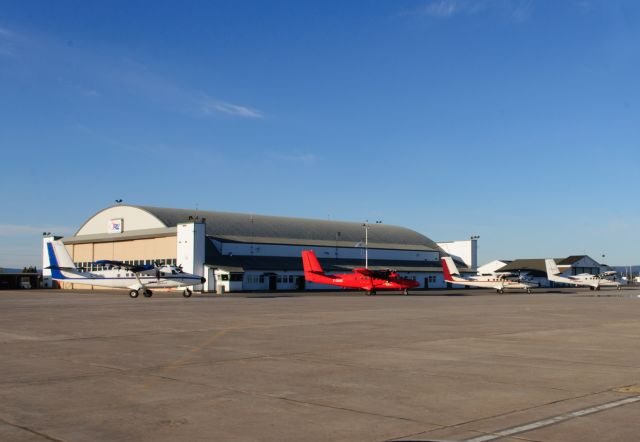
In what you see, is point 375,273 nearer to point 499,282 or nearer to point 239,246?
point 499,282

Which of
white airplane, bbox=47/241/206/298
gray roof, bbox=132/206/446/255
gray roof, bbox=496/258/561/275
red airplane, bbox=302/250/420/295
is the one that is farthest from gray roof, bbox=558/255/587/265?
white airplane, bbox=47/241/206/298

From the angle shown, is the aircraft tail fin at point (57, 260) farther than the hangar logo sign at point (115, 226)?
No

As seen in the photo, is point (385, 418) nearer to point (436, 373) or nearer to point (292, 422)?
point (292, 422)

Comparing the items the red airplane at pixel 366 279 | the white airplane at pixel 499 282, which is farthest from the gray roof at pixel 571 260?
the red airplane at pixel 366 279

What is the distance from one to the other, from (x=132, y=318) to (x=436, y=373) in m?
19.7

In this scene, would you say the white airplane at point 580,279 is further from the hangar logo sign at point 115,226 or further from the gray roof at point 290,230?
the hangar logo sign at point 115,226

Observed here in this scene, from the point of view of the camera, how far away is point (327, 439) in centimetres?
805

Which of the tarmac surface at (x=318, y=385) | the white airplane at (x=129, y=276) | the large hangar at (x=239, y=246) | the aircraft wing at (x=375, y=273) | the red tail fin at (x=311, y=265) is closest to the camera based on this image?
the tarmac surface at (x=318, y=385)

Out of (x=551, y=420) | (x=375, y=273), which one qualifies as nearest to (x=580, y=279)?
(x=375, y=273)

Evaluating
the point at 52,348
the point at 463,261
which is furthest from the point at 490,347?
the point at 463,261

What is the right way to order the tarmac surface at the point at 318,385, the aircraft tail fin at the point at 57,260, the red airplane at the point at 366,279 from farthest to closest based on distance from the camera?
the red airplane at the point at 366,279, the aircraft tail fin at the point at 57,260, the tarmac surface at the point at 318,385

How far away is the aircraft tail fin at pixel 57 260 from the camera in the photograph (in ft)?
183

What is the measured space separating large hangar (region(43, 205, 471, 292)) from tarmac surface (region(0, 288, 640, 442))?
53.1m

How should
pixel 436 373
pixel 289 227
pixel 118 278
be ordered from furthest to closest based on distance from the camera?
1. pixel 289 227
2. pixel 118 278
3. pixel 436 373
